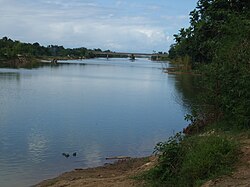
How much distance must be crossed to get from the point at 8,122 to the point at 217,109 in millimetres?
12836

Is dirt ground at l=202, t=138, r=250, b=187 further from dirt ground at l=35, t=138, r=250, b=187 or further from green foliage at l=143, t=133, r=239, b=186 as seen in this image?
green foliage at l=143, t=133, r=239, b=186

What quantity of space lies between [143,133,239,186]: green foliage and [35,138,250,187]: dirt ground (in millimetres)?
228

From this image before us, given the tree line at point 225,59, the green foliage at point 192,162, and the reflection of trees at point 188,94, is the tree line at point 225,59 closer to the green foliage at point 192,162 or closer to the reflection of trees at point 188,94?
the green foliage at point 192,162

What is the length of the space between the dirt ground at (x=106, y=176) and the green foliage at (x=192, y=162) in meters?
0.74

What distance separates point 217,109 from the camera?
14.1m

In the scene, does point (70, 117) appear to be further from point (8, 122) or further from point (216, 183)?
point (216, 183)

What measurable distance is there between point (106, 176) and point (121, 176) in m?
0.91

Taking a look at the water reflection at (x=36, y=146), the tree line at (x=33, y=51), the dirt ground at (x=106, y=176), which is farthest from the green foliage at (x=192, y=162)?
the tree line at (x=33, y=51)

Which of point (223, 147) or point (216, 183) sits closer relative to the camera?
point (216, 183)

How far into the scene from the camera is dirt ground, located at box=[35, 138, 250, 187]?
6.96 m

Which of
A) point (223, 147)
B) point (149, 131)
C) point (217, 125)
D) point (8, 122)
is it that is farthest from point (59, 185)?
point (8, 122)

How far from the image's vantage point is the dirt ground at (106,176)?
31.7ft

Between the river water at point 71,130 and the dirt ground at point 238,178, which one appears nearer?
the dirt ground at point 238,178

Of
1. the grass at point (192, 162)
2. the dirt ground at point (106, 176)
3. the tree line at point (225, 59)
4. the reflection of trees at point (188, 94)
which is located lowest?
the reflection of trees at point (188, 94)
